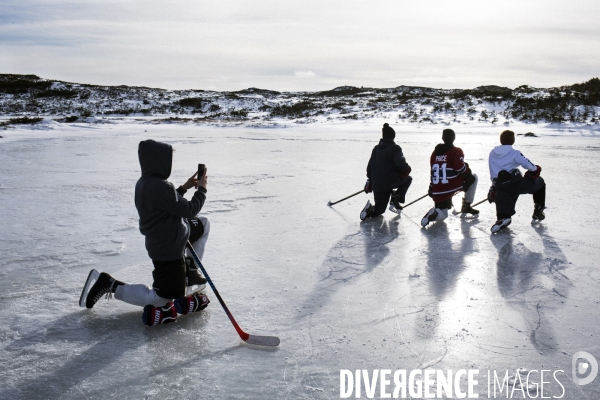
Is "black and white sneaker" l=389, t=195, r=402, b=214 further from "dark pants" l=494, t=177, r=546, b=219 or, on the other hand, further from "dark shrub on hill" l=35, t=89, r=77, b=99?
"dark shrub on hill" l=35, t=89, r=77, b=99

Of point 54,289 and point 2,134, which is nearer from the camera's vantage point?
point 54,289

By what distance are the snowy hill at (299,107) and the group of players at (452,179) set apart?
17.5 m

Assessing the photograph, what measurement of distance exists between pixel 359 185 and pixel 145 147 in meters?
5.57

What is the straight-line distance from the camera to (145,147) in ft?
10.2

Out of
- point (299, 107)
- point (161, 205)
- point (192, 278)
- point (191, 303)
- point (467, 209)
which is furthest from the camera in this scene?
point (299, 107)

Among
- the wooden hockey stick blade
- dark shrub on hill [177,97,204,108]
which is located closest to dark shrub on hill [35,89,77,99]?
dark shrub on hill [177,97,204,108]

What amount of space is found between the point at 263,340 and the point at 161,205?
1006mm

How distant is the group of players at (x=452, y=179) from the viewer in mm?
5547

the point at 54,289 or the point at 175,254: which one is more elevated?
the point at 175,254

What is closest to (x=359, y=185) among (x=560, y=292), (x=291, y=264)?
(x=291, y=264)

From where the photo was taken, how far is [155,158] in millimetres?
3094

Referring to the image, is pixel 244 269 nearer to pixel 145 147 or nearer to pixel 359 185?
pixel 145 147

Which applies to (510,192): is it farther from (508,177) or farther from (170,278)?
(170,278)

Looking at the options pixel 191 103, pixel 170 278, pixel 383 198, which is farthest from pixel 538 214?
pixel 191 103
